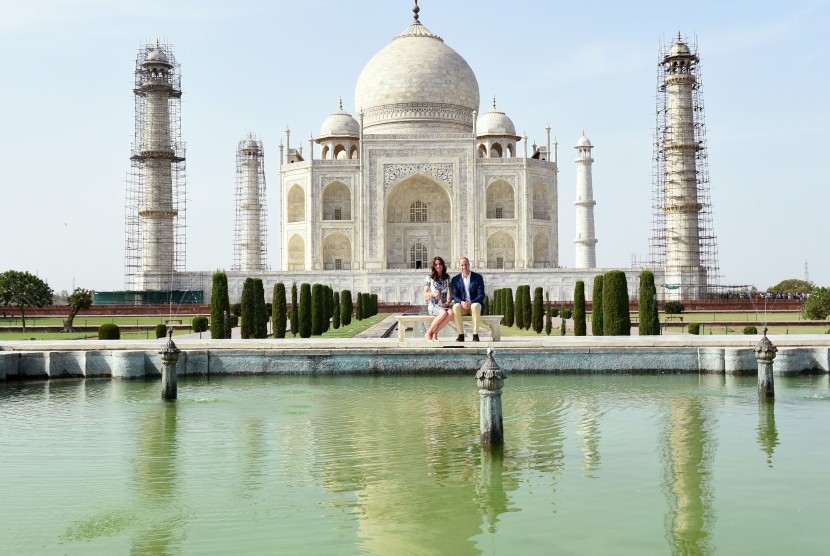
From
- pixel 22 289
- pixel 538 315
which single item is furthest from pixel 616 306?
pixel 22 289

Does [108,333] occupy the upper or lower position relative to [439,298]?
lower

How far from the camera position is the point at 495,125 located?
34.1 metres

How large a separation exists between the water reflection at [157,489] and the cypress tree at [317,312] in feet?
30.0

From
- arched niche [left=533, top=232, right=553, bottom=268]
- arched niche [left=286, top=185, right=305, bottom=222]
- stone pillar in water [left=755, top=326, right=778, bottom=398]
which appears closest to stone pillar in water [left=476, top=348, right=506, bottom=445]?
stone pillar in water [left=755, top=326, right=778, bottom=398]

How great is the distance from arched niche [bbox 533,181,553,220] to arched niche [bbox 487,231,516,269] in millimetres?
1457

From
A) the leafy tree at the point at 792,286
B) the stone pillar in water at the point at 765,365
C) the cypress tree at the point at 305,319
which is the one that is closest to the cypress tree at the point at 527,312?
the cypress tree at the point at 305,319

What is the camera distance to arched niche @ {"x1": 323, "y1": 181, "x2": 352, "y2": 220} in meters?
32.7

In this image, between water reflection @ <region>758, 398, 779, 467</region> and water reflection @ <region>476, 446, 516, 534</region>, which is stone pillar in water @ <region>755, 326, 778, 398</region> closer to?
water reflection @ <region>758, 398, 779, 467</region>

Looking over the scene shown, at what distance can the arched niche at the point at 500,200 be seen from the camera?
3234cm

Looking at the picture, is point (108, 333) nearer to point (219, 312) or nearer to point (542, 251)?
point (219, 312)

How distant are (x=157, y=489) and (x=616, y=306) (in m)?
8.76

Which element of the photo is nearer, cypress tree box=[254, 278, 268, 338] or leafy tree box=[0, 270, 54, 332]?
cypress tree box=[254, 278, 268, 338]

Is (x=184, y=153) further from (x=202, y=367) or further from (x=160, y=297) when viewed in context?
(x=202, y=367)

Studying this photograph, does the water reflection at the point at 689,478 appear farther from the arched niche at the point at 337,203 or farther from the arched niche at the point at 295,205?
the arched niche at the point at 295,205
